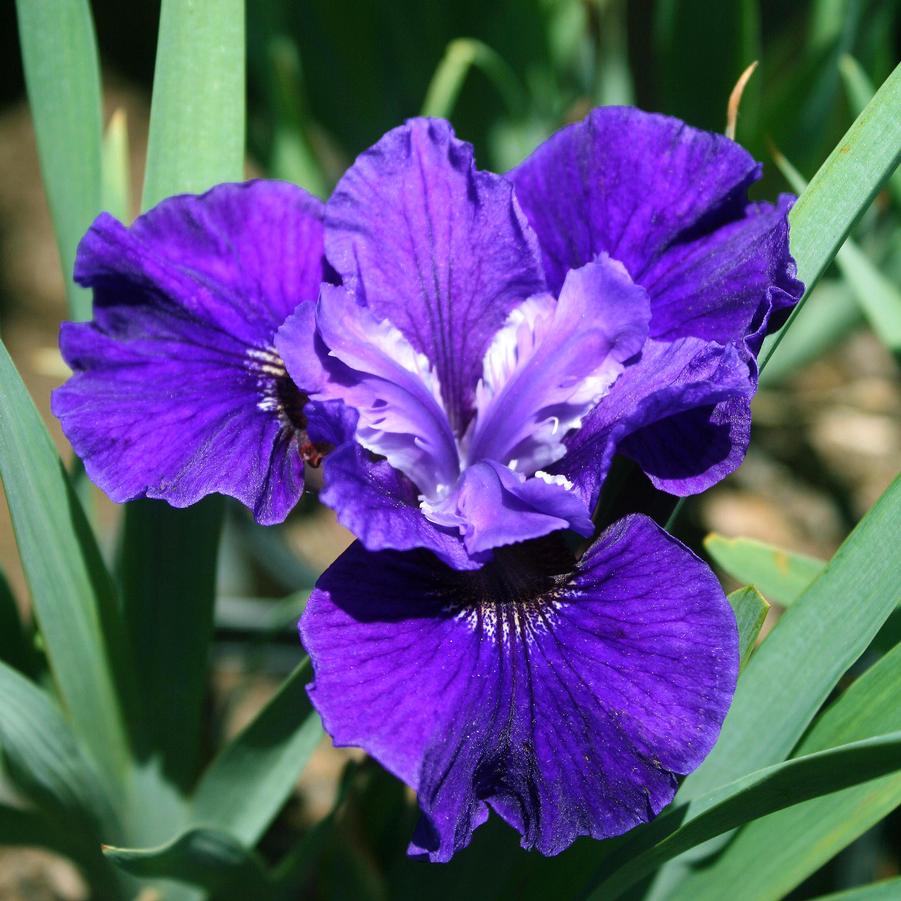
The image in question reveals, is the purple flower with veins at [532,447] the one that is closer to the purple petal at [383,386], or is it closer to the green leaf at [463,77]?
the purple petal at [383,386]

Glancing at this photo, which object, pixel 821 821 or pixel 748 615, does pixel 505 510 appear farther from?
pixel 821 821

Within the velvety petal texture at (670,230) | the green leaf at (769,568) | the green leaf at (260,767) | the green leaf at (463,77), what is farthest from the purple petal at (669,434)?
the green leaf at (463,77)

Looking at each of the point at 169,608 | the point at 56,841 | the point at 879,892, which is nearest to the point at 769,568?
the point at 879,892

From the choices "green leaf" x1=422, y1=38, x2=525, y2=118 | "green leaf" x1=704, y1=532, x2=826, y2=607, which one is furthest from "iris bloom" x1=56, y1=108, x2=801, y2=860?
"green leaf" x1=422, y1=38, x2=525, y2=118

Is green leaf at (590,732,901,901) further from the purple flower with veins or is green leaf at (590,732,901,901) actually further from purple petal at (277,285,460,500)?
purple petal at (277,285,460,500)

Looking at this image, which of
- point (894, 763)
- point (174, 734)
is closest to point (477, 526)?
point (894, 763)

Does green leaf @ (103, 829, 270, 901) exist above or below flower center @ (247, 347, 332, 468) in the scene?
below

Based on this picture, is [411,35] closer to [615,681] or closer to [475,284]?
[475,284]
